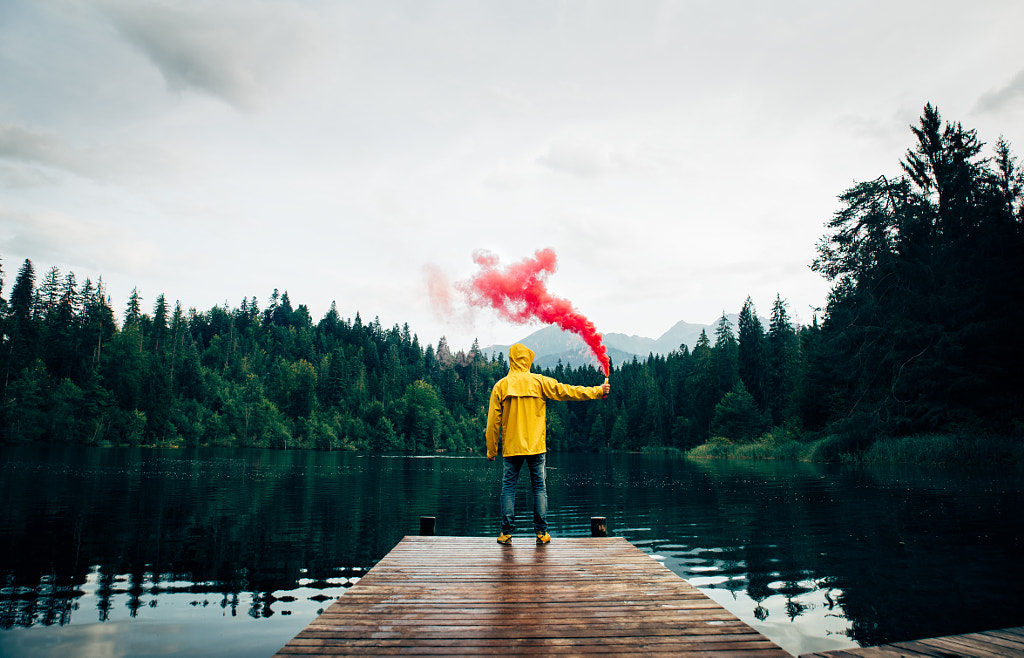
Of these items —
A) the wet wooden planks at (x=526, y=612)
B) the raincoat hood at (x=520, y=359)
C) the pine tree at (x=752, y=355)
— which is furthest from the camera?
the pine tree at (x=752, y=355)

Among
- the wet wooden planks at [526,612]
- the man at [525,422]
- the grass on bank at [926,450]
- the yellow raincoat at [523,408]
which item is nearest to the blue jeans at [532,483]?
the man at [525,422]

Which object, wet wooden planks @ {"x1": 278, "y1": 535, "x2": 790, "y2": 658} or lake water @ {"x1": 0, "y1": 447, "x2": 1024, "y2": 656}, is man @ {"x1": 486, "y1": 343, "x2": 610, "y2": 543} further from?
lake water @ {"x1": 0, "y1": 447, "x2": 1024, "y2": 656}

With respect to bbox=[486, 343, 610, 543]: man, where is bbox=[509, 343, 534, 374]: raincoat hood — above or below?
above

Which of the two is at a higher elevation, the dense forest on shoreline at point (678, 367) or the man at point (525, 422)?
the dense forest on shoreline at point (678, 367)

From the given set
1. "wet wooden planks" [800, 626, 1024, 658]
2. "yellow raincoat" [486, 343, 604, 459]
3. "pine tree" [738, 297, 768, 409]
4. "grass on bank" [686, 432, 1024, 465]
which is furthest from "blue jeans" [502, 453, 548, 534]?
"pine tree" [738, 297, 768, 409]

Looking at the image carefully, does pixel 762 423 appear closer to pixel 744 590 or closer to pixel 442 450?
pixel 442 450

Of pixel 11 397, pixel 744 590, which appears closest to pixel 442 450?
pixel 11 397

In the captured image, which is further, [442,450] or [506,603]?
[442,450]

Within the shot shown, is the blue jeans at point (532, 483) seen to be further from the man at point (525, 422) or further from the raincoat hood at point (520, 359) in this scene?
the raincoat hood at point (520, 359)

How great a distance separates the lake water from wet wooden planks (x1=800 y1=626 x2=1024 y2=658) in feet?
9.98

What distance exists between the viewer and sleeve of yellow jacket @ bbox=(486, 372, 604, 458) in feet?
31.8

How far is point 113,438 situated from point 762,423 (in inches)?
4011

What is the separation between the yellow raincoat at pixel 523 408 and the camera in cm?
971

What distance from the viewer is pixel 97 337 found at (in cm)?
10294
